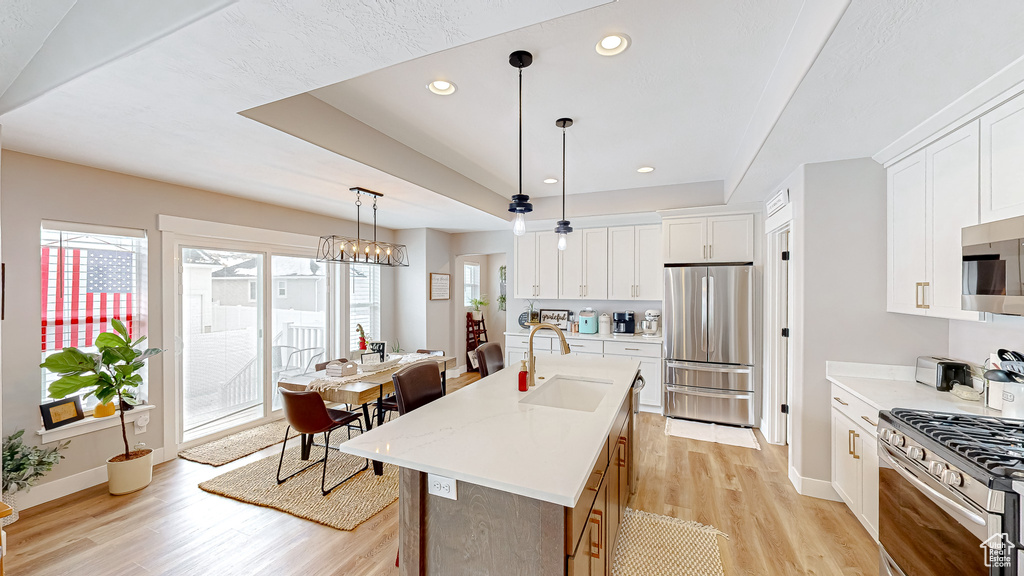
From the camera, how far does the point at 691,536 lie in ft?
7.51

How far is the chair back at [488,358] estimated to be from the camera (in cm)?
313

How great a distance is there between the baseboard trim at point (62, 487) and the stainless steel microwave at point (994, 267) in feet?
17.4

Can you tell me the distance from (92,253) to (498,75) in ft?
10.7

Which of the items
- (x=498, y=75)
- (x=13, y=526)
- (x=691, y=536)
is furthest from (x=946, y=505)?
(x=13, y=526)

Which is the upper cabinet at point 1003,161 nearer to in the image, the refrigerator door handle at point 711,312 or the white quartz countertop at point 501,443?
the white quartz countertop at point 501,443

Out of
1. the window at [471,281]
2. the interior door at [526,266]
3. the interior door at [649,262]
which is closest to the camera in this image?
the interior door at [649,262]

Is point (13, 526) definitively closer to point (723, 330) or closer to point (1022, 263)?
point (1022, 263)

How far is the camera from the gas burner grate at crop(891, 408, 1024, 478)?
1207mm

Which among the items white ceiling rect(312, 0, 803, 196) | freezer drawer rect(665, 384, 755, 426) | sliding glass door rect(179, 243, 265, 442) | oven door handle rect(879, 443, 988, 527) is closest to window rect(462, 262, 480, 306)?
sliding glass door rect(179, 243, 265, 442)

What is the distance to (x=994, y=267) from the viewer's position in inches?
63.9

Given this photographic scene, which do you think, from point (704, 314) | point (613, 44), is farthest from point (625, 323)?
point (613, 44)

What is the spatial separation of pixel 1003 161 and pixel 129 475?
521 centimetres

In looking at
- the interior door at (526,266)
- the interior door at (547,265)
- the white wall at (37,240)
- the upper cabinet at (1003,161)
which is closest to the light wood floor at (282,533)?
the white wall at (37,240)

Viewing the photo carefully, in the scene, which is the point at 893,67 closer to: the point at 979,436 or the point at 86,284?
the point at 979,436
